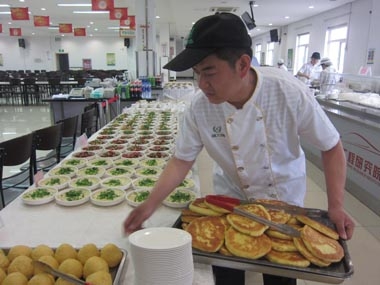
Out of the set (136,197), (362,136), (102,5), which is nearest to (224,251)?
(136,197)

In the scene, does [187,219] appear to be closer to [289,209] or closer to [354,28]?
[289,209]

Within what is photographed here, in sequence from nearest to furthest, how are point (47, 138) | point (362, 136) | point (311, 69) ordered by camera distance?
point (47, 138)
point (362, 136)
point (311, 69)

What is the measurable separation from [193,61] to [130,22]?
11125 millimetres

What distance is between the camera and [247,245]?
37.4 inches

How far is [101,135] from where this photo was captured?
107 inches

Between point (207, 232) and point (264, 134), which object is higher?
point (264, 134)

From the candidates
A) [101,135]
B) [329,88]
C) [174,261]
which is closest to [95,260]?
[174,261]

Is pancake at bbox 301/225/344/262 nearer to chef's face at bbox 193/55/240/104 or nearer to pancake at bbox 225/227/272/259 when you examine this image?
pancake at bbox 225/227/272/259

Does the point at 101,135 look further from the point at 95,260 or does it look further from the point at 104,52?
the point at 104,52

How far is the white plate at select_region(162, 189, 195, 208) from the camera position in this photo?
54.7 inches

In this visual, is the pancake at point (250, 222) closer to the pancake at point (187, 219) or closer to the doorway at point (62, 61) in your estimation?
the pancake at point (187, 219)

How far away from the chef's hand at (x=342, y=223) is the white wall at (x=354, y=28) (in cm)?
775

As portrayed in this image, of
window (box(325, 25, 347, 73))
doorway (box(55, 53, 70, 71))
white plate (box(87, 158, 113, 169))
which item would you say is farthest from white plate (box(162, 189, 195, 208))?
doorway (box(55, 53, 70, 71))

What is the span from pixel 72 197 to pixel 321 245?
1049mm
